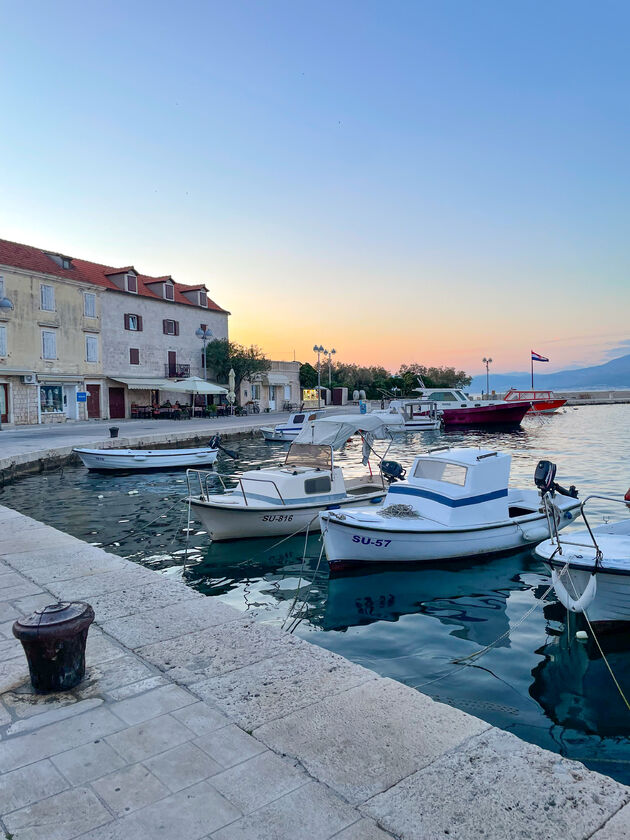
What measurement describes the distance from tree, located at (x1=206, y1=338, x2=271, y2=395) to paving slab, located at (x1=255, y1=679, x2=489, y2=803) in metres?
44.5

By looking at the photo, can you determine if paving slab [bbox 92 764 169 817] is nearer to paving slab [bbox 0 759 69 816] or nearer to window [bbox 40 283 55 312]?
paving slab [bbox 0 759 69 816]

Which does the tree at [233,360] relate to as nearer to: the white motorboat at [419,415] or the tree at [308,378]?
the white motorboat at [419,415]

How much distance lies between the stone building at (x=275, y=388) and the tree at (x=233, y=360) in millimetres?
1489

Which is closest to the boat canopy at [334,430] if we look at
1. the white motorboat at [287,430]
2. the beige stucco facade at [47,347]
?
the white motorboat at [287,430]

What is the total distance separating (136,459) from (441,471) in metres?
13.5

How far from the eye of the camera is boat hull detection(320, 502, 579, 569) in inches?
374

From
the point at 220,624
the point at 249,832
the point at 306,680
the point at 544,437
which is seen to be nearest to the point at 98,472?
the point at 220,624

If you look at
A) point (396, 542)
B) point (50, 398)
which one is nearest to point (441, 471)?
point (396, 542)

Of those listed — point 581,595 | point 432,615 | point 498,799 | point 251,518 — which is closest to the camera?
point 498,799

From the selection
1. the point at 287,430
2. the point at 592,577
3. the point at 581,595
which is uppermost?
the point at 287,430

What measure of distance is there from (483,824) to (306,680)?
1793 millimetres

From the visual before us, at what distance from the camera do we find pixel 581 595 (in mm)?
7012

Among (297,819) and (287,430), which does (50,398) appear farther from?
(297,819)

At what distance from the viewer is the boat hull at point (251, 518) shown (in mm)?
11336
